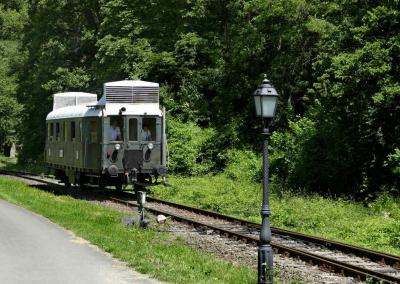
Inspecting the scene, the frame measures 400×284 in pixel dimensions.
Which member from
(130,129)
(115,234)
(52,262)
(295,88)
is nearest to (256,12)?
(295,88)

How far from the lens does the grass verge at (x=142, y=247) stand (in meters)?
11.5

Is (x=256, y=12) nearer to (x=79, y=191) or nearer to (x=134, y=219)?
(x=79, y=191)

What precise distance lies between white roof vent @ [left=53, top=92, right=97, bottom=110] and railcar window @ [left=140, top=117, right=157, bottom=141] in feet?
27.0

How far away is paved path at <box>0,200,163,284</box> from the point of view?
1065cm

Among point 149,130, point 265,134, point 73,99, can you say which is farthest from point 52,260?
point 73,99

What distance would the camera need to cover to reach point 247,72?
35.0m

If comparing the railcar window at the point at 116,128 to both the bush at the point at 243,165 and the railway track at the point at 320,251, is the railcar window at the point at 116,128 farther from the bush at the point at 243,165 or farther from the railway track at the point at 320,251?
the bush at the point at 243,165

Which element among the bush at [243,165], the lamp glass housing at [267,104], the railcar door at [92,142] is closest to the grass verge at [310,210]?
the bush at [243,165]

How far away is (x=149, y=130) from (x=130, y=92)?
5.28 ft

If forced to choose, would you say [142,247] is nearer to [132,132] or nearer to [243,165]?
[132,132]

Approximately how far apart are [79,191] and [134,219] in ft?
36.5

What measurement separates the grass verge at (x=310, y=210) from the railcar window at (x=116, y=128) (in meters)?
3.58

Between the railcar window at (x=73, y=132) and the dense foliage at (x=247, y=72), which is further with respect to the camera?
the railcar window at (x=73, y=132)

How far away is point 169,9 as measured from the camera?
39656mm
